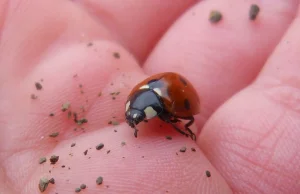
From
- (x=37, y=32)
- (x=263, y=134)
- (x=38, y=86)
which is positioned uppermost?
(x=37, y=32)

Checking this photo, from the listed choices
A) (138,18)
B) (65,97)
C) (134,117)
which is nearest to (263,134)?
(134,117)

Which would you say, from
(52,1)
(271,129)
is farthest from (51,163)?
(52,1)

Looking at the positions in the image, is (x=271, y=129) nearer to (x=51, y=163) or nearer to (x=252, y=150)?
(x=252, y=150)

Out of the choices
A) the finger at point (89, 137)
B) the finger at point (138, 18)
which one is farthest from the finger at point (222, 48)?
the finger at point (89, 137)

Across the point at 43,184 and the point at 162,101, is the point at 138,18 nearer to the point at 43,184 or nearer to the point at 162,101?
the point at 162,101

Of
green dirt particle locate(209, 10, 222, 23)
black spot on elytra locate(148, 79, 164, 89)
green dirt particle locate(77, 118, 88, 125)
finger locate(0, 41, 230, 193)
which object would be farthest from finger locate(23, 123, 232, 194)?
green dirt particle locate(209, 10, 222, 23)

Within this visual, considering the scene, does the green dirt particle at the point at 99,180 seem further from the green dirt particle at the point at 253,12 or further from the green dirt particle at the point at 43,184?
the green dirt particle at the point at 253,12

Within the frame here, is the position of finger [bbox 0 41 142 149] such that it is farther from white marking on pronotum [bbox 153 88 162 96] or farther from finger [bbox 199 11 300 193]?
finger [bbox 199 11 300 193]
